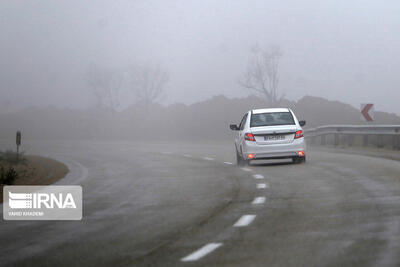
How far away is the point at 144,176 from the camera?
1831 cm

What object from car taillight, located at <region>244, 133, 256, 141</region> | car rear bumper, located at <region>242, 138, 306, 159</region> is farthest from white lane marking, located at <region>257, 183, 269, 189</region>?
car taillight, located at <region>244, 133, 256, 141</region>

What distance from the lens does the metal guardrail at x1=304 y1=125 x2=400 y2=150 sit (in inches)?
1118

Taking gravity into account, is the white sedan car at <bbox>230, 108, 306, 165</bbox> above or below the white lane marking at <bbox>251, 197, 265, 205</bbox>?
above

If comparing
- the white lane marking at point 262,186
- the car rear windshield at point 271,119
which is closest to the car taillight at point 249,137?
the car rear windshield at point 271,119

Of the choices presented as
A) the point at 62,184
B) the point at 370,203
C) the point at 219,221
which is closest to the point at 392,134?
the point at 62,184

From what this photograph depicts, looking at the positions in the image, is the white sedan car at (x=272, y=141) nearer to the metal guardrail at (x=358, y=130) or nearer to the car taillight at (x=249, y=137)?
the car taillight at (x=249, y=137)

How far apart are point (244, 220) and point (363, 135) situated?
75.4 feet

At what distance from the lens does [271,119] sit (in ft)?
68.1

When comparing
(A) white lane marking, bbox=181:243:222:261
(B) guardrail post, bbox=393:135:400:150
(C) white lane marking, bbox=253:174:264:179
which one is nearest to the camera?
(A) white lane marking, bbox=181:243:222:261

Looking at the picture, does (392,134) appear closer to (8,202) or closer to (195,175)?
(195,175)

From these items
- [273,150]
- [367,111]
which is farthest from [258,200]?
[367,111]

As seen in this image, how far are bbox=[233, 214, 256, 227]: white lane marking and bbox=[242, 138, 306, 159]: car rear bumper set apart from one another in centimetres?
1003

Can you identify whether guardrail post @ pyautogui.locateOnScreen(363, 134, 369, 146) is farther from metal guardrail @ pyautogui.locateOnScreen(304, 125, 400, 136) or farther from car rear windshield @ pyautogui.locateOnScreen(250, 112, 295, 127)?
car rear windshield @ pyautogui.locateOnScreen(250, 112, 295, 127)

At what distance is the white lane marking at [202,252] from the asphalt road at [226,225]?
0.03 ft
